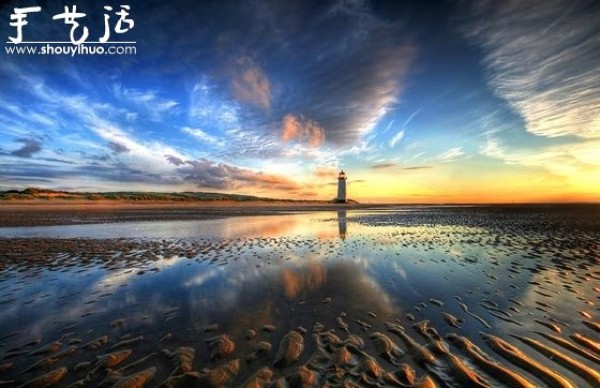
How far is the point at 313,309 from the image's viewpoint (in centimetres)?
608

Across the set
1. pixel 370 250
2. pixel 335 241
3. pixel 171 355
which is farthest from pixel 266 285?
pixel 335 241

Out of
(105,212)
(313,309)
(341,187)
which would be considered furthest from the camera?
(341,187)

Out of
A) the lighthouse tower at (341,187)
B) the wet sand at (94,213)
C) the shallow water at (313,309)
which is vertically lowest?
the shallow water at (313,309)

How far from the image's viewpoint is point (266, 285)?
305 inches

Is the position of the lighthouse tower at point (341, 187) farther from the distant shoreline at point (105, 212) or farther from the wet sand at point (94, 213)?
the wet sand at point (94, 213)

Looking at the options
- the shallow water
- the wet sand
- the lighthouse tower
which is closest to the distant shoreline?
the wet sand

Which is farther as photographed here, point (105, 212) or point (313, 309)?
point (105, 212)

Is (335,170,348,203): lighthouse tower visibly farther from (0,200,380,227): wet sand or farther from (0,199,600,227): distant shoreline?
(0,200,380,227): wet sand

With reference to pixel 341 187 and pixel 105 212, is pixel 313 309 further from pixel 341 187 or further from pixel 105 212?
pixel 341 187

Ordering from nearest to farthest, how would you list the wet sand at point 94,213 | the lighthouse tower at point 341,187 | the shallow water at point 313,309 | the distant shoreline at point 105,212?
the shallow water at point 313,309, the wet sand at point 94,213, the distant shoreline at point 105,212, the lighthouse tower at point 341,187

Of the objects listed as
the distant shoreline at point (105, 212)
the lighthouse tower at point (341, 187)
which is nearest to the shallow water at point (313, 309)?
the distant shoreline at point (105, 212)

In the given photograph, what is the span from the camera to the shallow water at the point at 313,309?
389cm

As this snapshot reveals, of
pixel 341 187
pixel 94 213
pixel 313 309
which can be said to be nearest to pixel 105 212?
pixel 94 213

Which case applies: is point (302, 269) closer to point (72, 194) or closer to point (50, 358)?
point (50, 358)
